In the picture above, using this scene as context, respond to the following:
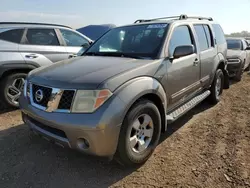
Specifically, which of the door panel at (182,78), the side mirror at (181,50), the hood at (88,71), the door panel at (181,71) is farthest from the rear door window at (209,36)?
the hood at (88,71)

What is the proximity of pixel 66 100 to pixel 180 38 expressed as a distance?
2300mm

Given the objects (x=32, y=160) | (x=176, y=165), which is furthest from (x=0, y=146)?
(x=176, y=165)

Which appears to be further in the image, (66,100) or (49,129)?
(49,129)

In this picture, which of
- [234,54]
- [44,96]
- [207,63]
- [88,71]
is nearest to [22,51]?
[44,96]

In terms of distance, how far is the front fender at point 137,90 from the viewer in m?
2.70

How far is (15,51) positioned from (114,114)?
350 cm

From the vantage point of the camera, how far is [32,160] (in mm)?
3299

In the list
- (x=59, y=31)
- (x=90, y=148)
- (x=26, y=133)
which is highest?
(x=59, y=31)

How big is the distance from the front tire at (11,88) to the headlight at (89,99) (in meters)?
3.05

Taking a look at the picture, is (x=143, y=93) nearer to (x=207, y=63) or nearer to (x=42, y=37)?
(x=207, y=63)

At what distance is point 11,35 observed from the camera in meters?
5.18

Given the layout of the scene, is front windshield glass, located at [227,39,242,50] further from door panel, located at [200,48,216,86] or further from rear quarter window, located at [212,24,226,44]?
door panel, located at [200,48,216,86]

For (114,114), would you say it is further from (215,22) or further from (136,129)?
(215,22)

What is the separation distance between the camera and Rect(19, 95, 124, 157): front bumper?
2518 mm
